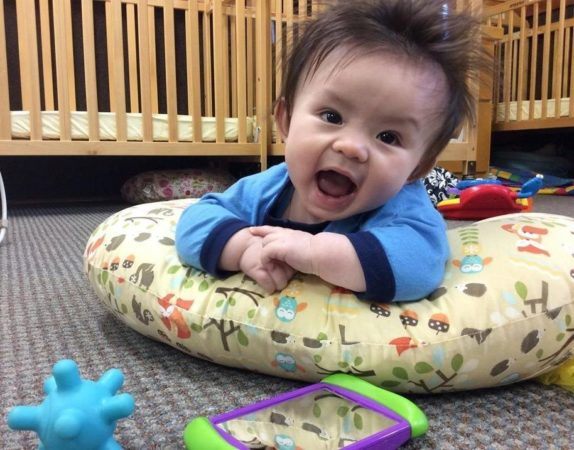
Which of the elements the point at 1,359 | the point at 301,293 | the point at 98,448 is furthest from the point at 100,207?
the point at 98,448

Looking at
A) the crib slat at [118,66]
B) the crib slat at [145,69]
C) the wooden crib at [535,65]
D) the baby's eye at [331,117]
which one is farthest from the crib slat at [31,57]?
the wooden crib at [535,65]

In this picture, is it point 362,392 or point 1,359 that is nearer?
point 362,392

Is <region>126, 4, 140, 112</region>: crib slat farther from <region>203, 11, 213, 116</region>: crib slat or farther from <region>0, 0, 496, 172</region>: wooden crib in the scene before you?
<region>203, 11, 213, 116</region>: crib slat

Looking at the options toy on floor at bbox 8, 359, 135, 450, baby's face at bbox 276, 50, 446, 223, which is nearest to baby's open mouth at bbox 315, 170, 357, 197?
baby's face at bbox 276, 50, 446, 223

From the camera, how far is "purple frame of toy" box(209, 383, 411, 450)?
44 centimetres

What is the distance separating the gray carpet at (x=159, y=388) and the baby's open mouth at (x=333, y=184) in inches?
8.6

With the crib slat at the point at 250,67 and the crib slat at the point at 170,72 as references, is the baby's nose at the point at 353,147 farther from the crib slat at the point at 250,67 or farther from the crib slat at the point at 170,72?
the crib slat at the point at 250,67

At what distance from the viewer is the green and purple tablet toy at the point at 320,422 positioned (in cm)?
45

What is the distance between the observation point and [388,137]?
62cm

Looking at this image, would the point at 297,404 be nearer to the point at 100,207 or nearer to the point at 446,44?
the point at 446,44

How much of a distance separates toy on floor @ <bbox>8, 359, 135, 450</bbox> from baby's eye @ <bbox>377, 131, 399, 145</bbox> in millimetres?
373

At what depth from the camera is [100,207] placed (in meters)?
2.34

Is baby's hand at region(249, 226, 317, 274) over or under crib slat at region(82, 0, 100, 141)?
under

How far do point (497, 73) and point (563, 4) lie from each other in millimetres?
2385
